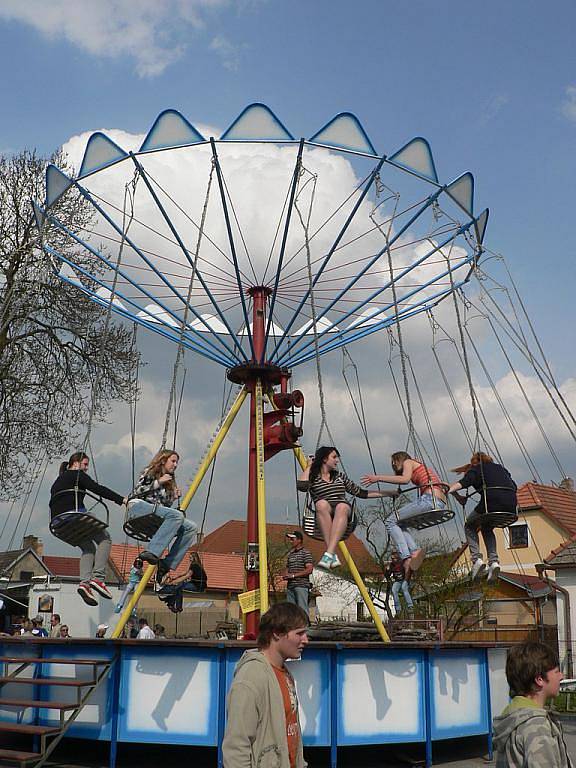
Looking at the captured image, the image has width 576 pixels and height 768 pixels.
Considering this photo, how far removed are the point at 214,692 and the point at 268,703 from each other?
18.8ft

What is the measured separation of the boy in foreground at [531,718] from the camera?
3496 mm

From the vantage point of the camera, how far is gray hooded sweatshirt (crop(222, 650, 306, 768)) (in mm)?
3832

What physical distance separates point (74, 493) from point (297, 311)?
4.63 meters

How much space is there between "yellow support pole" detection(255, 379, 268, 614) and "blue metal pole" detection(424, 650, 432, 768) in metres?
2.24

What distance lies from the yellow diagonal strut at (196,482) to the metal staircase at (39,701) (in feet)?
3.43

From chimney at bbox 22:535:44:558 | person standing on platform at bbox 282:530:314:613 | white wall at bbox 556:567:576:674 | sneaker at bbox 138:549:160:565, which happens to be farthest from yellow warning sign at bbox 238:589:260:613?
chimney at bbox 22:535:44:558

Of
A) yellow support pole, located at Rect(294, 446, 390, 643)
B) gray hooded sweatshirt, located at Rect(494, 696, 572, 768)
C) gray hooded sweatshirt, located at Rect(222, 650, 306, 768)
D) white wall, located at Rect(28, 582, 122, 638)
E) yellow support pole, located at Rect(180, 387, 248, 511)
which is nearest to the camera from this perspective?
gray hooded sweatshirt, located at Rect(494, 696, 572, 768)

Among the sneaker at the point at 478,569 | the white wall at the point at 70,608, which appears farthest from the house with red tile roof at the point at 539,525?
the sneaker at the point at 478,569

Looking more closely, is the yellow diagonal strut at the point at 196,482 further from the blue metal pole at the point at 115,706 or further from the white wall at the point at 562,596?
the white wall at the point at 562,596

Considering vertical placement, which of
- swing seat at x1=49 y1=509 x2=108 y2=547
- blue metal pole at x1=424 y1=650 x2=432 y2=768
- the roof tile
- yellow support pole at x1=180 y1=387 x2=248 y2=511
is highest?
the roof tile

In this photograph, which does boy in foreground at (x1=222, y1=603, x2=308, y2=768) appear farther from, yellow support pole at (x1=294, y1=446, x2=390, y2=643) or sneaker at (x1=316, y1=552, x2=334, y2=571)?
yellow support pole at (x1=294, y1=446, x2=390, y2=643)

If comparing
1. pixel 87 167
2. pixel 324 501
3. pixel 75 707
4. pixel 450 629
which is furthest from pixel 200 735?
pixel 450 629

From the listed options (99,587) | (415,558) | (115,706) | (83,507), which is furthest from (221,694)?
(415,558)

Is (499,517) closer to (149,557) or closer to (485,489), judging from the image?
(485,489)
